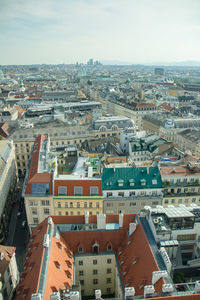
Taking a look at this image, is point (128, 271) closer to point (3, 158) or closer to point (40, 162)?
point (40, 162)

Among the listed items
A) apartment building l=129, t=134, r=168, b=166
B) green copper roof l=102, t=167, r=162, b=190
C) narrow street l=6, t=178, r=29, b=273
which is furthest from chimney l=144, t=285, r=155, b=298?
apartment building l=129, t=134, r=168, b=166

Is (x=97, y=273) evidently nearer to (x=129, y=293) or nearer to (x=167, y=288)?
(x=129, y=293)

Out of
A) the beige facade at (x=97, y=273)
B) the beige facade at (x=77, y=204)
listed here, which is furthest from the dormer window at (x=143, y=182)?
the beige facade at (x=97, y=273)

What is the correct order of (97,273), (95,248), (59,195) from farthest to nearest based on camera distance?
(59,195)
(97,273)
(95,248)

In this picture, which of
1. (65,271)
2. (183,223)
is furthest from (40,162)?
(183,223)

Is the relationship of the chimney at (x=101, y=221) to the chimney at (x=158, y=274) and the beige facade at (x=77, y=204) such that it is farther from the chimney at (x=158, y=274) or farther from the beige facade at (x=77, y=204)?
the chimney at (x=158, y=274)

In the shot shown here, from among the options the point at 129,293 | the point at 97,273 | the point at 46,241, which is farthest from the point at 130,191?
the point at 129,293
